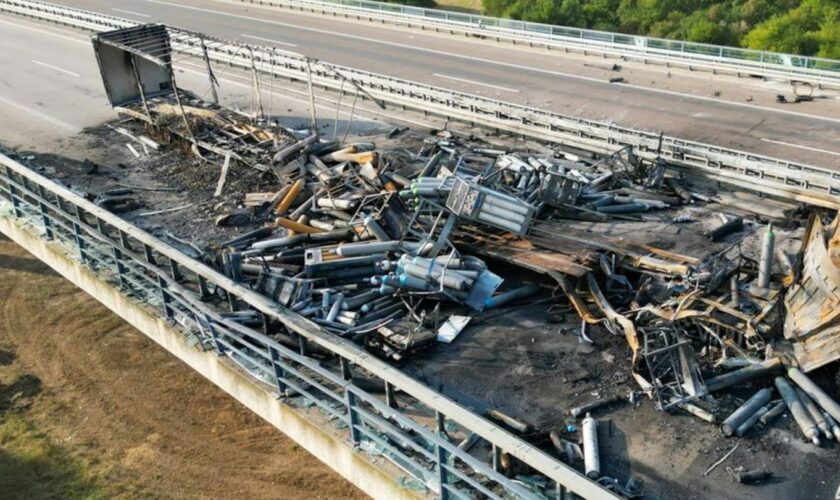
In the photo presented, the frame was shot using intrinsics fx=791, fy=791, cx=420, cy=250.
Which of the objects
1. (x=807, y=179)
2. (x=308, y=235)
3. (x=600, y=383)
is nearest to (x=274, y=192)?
(x=308, y=235)

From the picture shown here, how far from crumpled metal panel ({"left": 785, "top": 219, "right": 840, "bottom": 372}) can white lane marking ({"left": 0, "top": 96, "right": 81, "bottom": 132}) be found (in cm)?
2129

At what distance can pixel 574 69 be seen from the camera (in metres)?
A: 39.7

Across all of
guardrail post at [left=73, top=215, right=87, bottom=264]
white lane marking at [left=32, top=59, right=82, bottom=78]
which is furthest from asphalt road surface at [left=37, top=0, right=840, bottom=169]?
guardrail post at [left=73, top=215, right=87, bottom=264]

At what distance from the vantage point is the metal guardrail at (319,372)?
28.3ft

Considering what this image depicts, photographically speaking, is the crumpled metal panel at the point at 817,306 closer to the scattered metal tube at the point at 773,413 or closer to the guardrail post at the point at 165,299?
the scattered metal tube at the point at 773,413

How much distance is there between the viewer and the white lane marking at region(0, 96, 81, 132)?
25141 millimetres

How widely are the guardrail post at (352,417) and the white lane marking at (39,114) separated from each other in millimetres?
18249

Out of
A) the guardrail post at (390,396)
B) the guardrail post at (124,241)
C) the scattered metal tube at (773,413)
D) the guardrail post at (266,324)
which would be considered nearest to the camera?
the scattered metal tube at (773,413)

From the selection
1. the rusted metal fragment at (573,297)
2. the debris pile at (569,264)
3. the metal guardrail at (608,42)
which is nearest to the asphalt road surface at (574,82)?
the metal guardrail at (608,42)

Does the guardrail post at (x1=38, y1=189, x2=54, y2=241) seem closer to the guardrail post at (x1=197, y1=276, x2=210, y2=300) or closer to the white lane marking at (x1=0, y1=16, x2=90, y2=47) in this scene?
the guardrail post at (x1=197, y1=276, x2=210, y2=300)

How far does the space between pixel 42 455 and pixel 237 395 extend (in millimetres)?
11777

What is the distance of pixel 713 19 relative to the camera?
5953cm

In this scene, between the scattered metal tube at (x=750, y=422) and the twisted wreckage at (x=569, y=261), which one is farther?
the twisted wreckage at (x=569, y=261)

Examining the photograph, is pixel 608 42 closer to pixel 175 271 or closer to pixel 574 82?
pixel 574 82
